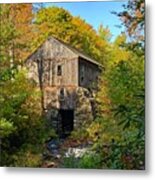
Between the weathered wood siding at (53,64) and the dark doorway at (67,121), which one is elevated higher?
the weathered wood siding at (53,64)

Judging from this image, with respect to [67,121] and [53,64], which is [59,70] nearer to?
[53,64]

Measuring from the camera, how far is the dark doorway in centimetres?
262

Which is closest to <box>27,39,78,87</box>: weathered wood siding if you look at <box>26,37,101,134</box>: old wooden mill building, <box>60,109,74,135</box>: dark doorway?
<box>26,37,101,134</box>: old wooden mill building

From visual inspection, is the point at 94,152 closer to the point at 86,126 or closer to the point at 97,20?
the point at 86,126

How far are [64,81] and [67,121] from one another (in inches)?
7.5

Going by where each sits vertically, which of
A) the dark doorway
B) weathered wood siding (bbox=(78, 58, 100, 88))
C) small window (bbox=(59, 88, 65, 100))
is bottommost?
A: the dark doorway

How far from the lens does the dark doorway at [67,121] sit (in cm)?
262

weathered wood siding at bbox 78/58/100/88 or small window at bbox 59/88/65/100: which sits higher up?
weathered wood siding at bbox 78/58/100/88

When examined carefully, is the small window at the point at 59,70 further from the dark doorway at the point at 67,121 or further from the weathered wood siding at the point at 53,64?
the dark doorway at the point at 67,121

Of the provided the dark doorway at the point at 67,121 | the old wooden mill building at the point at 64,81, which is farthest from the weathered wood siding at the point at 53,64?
the dark doorway at the point at 67,121

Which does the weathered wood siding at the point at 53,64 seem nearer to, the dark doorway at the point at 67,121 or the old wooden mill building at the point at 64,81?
the old wooden mill building at the point at 64,81

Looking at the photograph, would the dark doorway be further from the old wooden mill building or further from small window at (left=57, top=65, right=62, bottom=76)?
small window at (left=57, top=65, right=62, bottom=76)

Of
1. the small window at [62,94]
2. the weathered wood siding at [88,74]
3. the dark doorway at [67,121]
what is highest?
the weathered wood siding at [88,74]

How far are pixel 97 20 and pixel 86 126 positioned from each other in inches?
19.7
